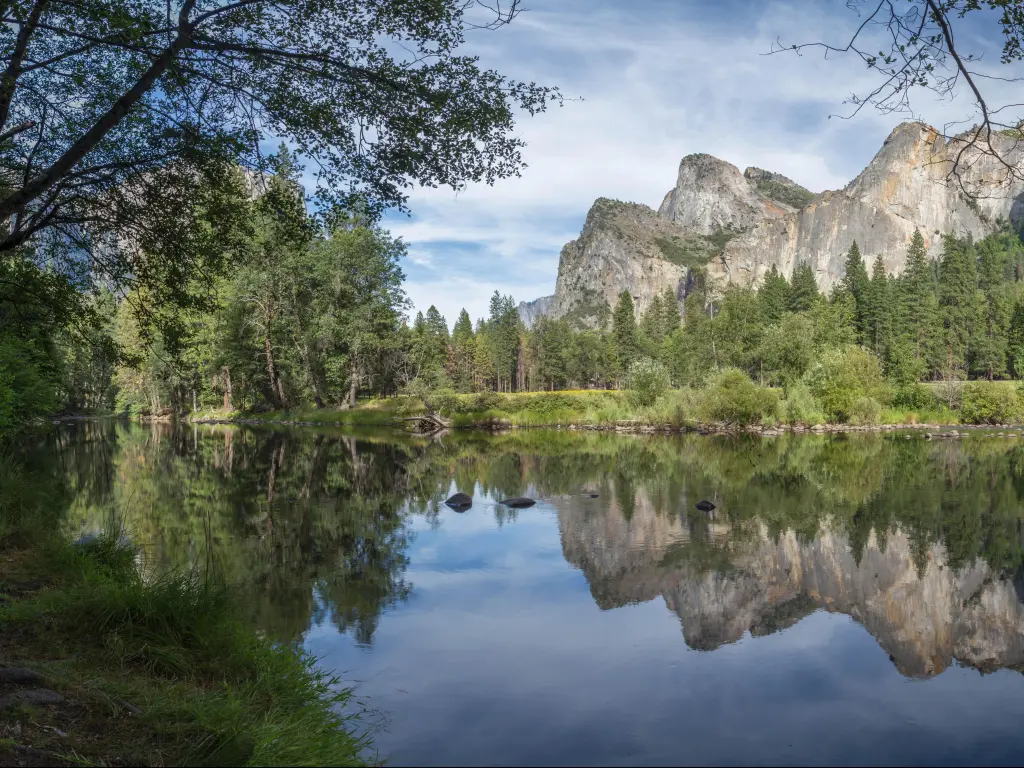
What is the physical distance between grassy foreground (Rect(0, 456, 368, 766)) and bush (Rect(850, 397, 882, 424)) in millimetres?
43634

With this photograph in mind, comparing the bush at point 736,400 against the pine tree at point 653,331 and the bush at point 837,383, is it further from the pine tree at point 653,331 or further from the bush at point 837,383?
the pine tree at point 653,331

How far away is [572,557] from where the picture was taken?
12.5m

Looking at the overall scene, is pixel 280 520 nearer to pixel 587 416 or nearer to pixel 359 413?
pixel 587 416

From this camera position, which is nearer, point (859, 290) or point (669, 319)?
point (859, 290)

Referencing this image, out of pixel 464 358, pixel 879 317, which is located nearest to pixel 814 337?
pixel 879 317

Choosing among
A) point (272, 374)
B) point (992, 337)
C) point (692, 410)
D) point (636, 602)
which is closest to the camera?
point (636, 602)

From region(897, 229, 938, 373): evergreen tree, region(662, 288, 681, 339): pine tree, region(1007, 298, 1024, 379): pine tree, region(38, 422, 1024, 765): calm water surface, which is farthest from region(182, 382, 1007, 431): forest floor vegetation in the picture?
region(662, 288, 681, 339): pine tree

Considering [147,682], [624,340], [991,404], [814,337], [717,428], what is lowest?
[147,682]

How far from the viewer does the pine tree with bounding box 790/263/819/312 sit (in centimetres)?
9238

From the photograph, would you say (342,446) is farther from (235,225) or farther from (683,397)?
(235,225)

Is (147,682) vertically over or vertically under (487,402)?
under

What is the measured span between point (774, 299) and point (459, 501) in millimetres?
87673

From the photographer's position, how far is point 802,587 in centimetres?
1077

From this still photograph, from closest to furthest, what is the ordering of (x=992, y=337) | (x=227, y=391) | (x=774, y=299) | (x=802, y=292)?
(x=227, y=391) < (x=992, y=337) < (x=802, y=292) < (x=774, y=299)
